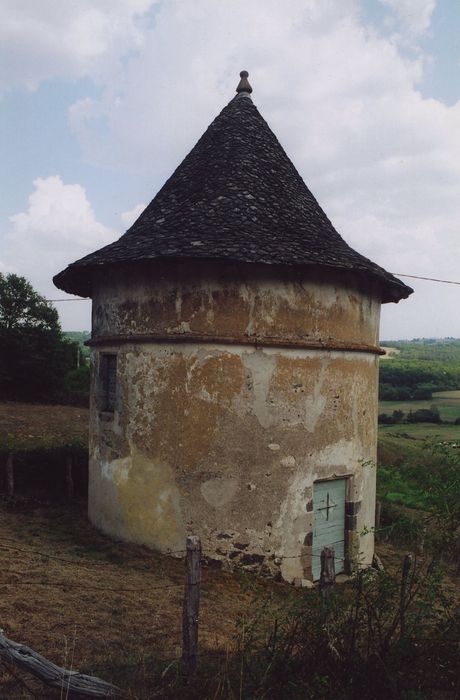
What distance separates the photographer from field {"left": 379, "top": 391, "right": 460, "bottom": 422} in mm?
45044

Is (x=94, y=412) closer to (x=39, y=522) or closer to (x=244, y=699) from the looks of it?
(x=39, y=522)

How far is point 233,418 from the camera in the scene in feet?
29.8

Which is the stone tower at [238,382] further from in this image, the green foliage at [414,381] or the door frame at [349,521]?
the green foliage at [414,381]

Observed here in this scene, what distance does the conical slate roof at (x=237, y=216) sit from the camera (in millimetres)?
8750

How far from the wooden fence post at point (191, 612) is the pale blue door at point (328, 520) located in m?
4.35

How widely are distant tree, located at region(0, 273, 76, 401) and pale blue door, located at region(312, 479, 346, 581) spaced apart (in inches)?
922

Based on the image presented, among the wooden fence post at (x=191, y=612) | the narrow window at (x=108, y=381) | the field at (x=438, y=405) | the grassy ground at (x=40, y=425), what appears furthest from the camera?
the field at (x=438, y=405)

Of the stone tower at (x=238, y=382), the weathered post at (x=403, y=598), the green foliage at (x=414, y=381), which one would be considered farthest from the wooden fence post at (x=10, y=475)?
the green foliage at (x=414, y=381)

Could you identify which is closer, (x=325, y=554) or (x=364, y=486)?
(x=325, y=554)

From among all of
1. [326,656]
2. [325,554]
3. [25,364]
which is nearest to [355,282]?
[325,554]

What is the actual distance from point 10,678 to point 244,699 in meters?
2.17

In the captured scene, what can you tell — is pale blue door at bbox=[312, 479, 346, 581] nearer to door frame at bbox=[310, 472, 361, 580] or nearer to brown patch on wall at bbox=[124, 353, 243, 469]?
door frame at bbox=[310, 472, 361, 580]

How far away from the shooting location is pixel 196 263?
358 inches

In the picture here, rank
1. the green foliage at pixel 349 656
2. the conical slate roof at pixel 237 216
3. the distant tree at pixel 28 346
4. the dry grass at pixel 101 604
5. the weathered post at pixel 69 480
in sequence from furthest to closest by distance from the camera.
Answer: the distant tree at pixel 28 346, the weathered post at pixel 69 480, the conical slate roof at pixel 237 216, the dry grass at pixel 101 604, the green foliage at pixel 349 656
